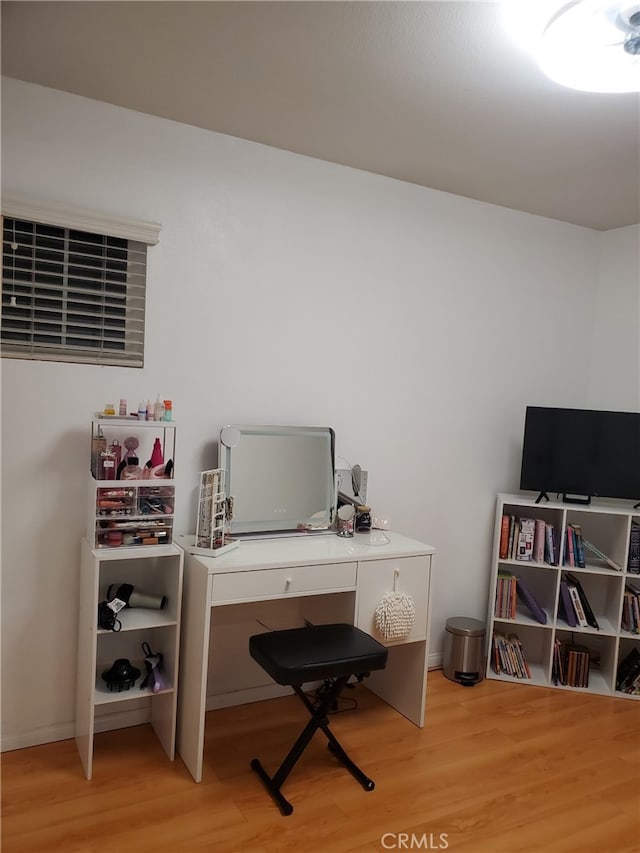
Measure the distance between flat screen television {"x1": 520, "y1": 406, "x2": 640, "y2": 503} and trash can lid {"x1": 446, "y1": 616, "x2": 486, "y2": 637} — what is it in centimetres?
78

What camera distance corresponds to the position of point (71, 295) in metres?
2.59

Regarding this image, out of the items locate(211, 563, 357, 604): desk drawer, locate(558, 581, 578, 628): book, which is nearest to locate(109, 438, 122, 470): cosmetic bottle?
locate(211, 563, 357, 604): desk drawer

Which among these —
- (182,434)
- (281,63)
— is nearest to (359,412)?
(182,434)

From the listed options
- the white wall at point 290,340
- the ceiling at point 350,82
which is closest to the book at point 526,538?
the white wall at point 290,340

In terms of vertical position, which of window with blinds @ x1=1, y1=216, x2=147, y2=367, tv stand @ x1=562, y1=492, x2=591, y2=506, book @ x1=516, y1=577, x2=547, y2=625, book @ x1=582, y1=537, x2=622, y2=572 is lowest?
book @ x1=516, y1=577, x2=547, y2=625

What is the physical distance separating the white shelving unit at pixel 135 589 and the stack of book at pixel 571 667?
6.65ft

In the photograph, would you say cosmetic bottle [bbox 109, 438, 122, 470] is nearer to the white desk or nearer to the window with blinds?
the window with blinds

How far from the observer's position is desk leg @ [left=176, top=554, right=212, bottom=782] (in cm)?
239

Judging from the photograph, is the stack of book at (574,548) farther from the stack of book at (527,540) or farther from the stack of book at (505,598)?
the stack of book at (505,598)

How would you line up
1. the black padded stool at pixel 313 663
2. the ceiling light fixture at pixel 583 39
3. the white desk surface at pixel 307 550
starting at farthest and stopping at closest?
the white desk surface at pixel 307 550 → the black padded stool at pixel 313 663 → the ceiling light fixture at pixel 583 39

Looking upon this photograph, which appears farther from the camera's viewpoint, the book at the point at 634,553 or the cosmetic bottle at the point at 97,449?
the book at the point at 634,553

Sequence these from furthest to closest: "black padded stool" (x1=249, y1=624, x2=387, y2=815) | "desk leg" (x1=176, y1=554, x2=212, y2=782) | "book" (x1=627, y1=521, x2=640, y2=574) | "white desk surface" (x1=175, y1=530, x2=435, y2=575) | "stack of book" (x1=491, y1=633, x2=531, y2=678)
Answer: "stack of book" (x1=491, y1=633, x2=531, y2=678) → "book" (x1=627, y1=521, x2=640, y2=574) → "white desk surface" (x1=175, y1=530, x2=435, y2=575) → "desk leg" (x1=176, y1=554, x2=212, y2=782) → "black padded stool" (x1=249, y1=624, x2=387, y2=815)

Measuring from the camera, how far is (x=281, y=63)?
86.4 inches

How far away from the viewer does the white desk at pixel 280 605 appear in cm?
244
